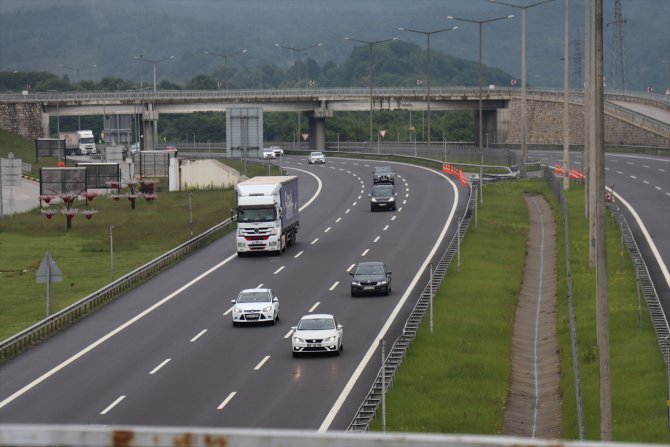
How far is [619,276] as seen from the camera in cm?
6500

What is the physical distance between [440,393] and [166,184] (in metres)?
98.2

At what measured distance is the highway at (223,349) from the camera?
40406mm

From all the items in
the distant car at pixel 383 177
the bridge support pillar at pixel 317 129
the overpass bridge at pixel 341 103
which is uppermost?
the overpass bridge at pixel 341 103

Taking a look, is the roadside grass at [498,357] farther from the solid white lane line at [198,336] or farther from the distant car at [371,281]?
the solid white lane line at [198,336]

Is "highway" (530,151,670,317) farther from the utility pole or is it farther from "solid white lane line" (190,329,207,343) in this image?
the utility pole

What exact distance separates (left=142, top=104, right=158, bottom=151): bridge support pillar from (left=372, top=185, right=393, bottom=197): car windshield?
294 feet

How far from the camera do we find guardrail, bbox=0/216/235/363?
165 ft

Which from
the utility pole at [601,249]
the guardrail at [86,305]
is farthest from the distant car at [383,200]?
the utility pole at [601,249]

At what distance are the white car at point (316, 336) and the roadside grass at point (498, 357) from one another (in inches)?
107

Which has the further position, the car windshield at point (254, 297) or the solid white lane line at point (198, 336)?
the car windshield at point (254, 297)

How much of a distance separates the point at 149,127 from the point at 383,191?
95533mm

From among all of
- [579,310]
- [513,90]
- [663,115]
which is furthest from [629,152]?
[579,310]

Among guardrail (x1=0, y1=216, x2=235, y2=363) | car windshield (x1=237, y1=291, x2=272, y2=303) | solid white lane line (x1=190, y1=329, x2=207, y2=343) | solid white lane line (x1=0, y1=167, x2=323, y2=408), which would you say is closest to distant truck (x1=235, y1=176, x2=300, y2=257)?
solid white lane line (x1=0, y1=167, x2=323, y2=408)

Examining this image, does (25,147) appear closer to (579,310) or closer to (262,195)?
(262,195)
